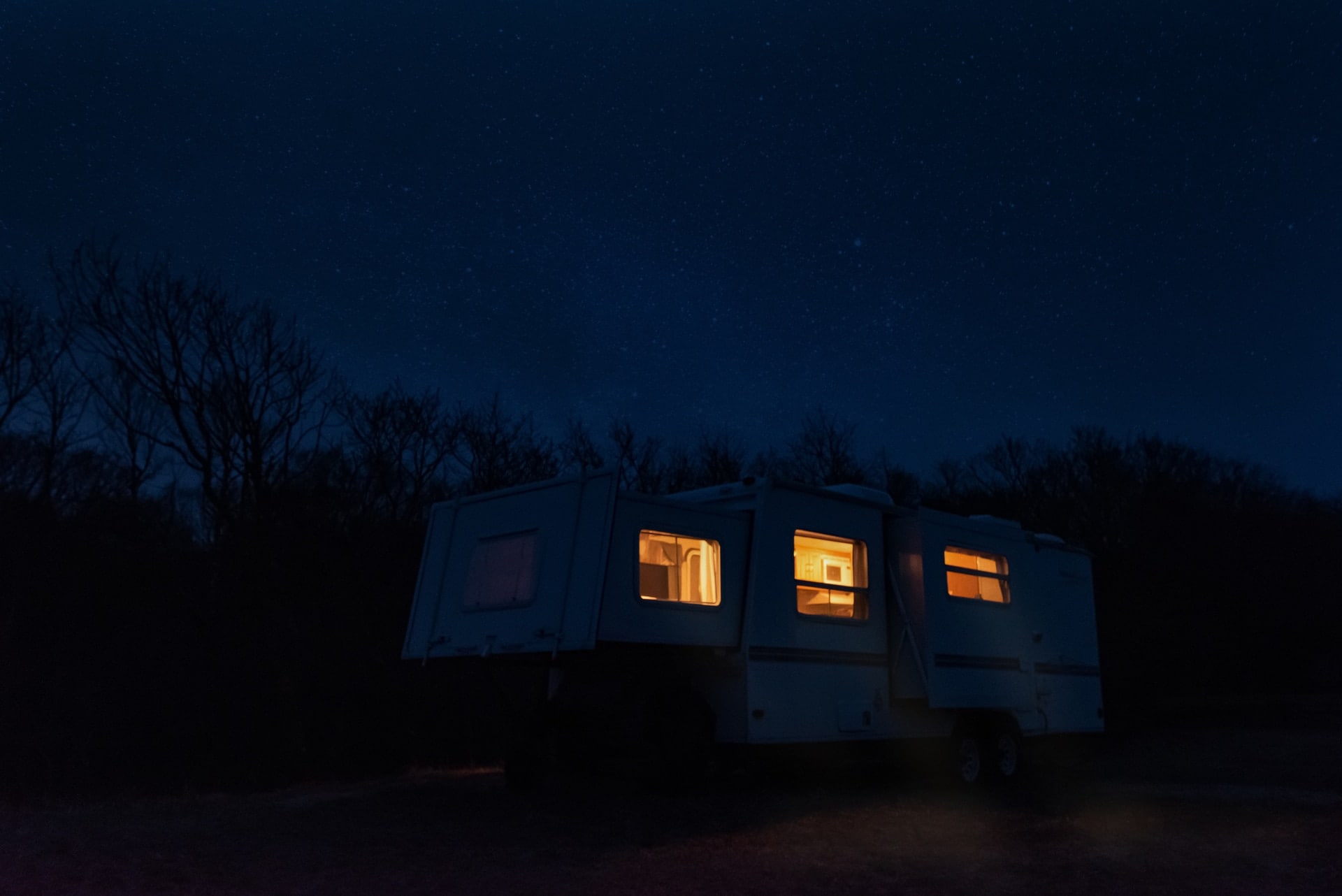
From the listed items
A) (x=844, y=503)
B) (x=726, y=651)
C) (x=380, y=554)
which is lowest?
(x=726, y=651)

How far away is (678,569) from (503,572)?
5.64 ft

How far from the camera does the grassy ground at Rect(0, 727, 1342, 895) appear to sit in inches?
264

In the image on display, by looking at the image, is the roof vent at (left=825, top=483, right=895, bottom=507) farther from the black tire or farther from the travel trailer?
the black tire

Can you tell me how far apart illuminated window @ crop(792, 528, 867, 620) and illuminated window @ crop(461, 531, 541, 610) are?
264 cm

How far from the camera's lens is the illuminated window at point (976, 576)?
12.4m

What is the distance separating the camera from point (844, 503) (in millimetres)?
11664

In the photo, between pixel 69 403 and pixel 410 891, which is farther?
pixel 69 403

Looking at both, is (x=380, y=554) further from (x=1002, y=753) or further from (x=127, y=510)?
(x=1002, y=753)

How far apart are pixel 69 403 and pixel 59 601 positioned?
491cm

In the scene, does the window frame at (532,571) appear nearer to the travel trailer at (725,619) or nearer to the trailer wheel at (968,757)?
the travel trailer at (725,619)

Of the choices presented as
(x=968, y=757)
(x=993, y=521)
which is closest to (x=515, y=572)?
(x=968, y=757)

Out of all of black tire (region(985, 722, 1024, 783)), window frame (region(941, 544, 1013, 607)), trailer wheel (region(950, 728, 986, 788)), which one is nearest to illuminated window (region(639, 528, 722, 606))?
window frame (region(941, 544, 1013, 607))

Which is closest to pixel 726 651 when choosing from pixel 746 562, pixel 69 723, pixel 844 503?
pixel 746 562

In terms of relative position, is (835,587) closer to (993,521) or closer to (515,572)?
(993,521)
